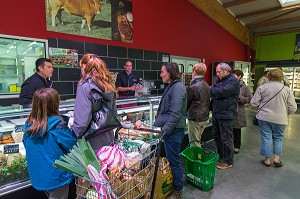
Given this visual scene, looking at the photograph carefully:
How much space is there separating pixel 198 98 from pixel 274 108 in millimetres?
1252

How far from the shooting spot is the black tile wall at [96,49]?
13.6 ft

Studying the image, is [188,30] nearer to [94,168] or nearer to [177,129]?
[177,129]

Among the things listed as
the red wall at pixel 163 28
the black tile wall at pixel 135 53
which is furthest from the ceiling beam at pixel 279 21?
the black tile wall at pixel 135 53

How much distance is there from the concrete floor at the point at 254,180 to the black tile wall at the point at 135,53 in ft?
10.4

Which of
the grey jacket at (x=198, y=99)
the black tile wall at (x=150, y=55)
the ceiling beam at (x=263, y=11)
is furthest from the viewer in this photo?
the ceiling beam at (x=263, y=11)

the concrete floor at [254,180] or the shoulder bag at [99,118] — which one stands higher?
the shoulder bag at [99,118]

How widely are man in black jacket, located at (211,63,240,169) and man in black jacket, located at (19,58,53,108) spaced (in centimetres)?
239

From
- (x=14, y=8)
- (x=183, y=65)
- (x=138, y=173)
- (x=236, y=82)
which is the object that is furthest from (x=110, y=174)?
(x=183, y=65)

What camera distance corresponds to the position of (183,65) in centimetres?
657

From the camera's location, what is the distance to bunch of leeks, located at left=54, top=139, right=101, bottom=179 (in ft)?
3.50

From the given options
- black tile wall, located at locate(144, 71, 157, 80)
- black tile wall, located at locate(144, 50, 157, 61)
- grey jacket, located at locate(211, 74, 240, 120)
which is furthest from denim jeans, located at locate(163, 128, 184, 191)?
black tile wall, located at locate(144, 50, 157, 61)

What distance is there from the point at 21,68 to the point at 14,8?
94 centimetres

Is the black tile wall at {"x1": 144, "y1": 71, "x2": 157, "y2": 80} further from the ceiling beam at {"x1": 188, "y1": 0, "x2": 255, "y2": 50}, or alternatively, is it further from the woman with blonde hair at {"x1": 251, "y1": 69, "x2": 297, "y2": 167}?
the ceiling beam at {"x1": 188, "y1": 0, "x2": 255, "y2": 50}

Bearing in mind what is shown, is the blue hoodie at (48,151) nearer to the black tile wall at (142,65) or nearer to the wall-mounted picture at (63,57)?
Result: the wall-mounted picture at (63,57)
